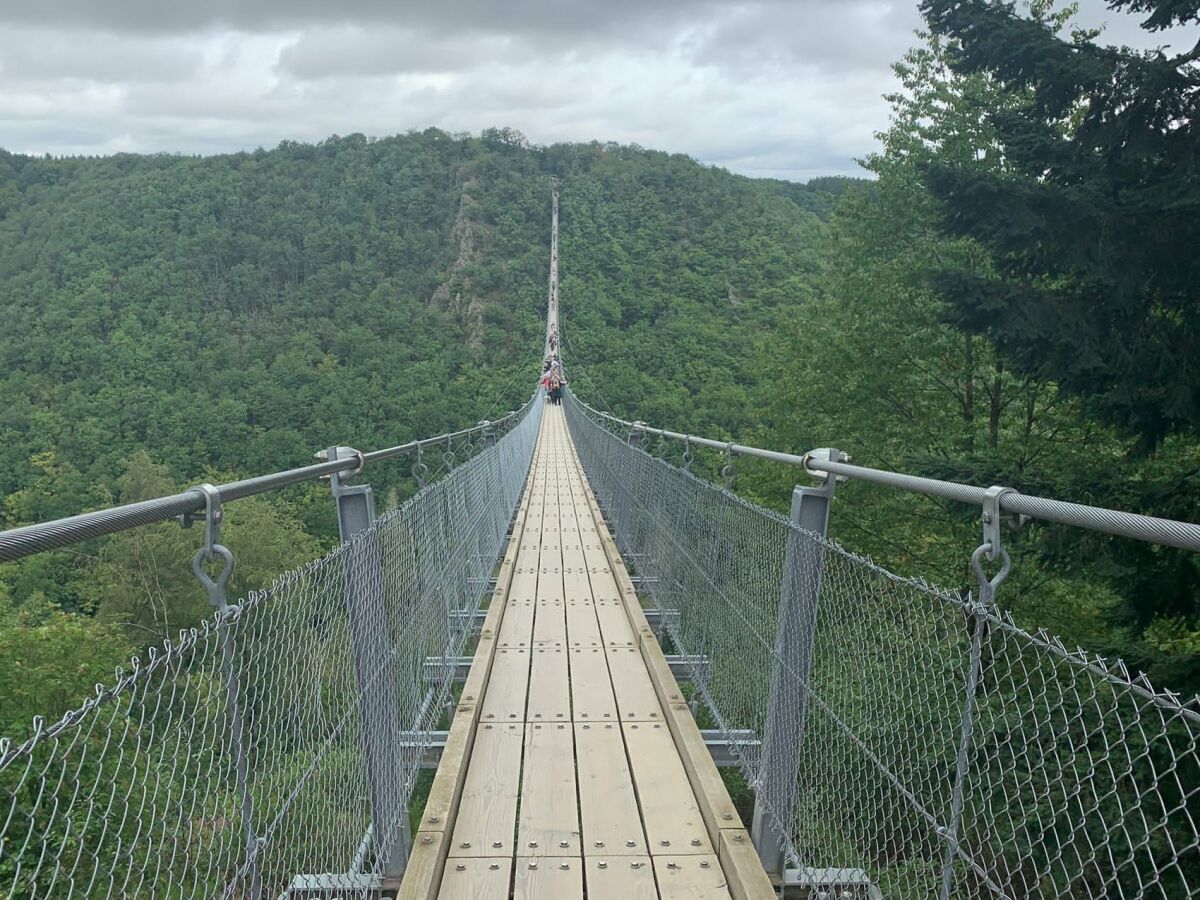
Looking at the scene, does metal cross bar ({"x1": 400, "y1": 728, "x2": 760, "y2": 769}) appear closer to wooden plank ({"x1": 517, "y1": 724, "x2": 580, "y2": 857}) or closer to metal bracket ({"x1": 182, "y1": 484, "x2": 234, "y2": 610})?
wooden plank ({"x1": 517, "y1": 724, "x2": 580, "y2": 857})

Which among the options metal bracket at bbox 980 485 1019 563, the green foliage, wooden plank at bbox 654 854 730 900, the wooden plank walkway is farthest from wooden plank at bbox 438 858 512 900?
→ the green foliage

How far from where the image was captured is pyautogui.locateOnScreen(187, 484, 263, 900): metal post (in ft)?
4.26

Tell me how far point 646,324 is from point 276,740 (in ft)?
180

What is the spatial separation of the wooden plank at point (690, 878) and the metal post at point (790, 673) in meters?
0.16

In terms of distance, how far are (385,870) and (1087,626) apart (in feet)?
28.2

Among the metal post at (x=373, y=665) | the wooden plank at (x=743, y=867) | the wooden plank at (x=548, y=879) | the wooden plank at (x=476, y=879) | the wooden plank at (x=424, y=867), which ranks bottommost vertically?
the wooden plank at (x=476, y=879)

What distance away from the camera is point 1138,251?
19.3 ft

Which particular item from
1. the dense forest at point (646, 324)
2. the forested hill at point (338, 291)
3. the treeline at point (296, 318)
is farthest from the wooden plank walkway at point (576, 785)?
the forested hill at point (338, 291)

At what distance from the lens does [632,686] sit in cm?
376

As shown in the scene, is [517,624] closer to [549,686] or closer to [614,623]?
[614,623]

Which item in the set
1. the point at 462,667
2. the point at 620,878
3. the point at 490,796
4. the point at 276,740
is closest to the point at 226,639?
the point at 276,740

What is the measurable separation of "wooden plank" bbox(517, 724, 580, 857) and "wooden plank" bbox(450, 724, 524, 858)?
3cm

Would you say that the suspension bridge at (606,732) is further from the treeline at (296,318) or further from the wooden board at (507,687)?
the treeline at (296,318)

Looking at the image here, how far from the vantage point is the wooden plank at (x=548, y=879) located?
2244 millimetres
